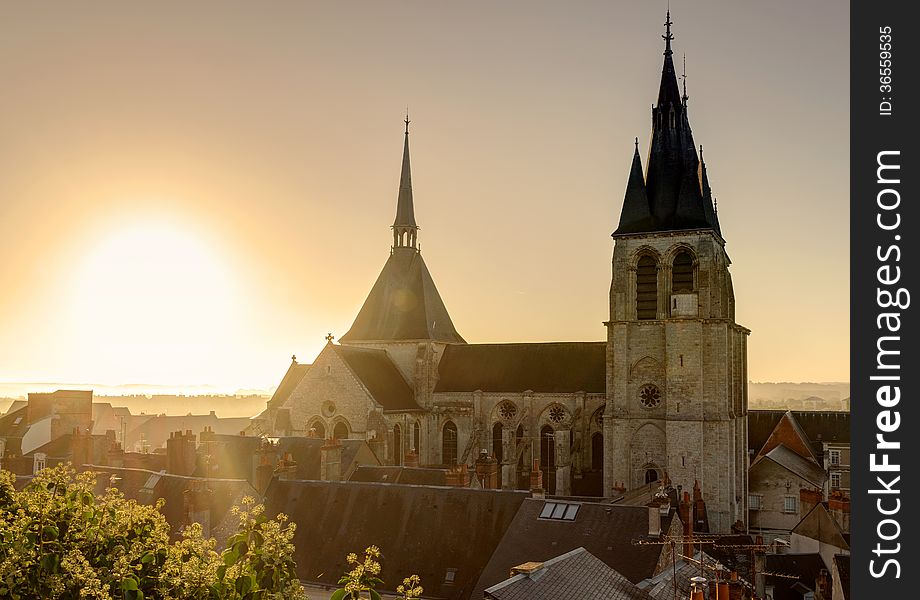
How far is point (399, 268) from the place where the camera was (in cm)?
4991

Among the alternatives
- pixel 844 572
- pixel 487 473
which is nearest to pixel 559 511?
pixel 487 473

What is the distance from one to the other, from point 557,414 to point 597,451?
109 inches

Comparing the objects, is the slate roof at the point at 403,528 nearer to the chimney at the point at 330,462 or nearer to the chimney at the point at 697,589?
the chimney at the point at 330,462

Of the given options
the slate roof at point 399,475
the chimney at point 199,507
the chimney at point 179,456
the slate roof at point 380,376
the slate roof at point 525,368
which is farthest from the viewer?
the slate roof at point 525,368

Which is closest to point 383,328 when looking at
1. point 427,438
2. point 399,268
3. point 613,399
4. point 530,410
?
point 399,268

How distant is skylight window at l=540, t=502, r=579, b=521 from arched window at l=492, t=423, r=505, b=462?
2044 centimetres

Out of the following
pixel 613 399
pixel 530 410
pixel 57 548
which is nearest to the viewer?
pixel 57 548

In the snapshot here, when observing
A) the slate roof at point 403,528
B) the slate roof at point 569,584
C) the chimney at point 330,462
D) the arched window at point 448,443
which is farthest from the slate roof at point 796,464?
the slate roof at point 569,584

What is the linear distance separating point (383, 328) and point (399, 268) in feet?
12.3

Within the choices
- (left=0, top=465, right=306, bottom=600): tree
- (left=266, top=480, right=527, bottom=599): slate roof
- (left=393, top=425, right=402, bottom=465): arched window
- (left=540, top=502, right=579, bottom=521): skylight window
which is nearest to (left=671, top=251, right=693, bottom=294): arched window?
(left=393, top=425, right=402, bottom=465): arched window

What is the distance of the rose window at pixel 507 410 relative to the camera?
45.2m

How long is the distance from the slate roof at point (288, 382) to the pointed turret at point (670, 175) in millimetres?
20057

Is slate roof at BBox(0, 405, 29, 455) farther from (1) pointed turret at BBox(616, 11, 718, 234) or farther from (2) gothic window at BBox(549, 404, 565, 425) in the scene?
(1) pointed turret at BBox(616, 11, 718, 234)
